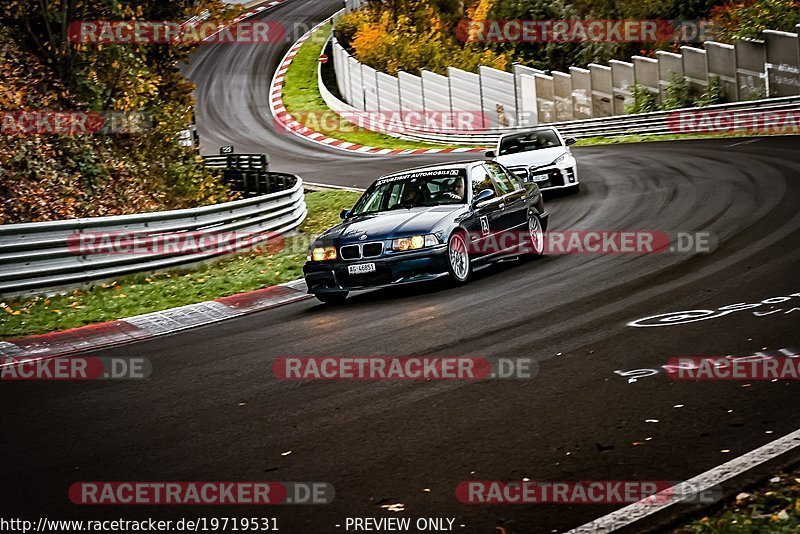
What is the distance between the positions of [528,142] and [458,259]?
391 inches

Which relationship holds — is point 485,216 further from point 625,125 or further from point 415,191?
point 625,125

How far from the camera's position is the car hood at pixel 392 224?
11.7 metres

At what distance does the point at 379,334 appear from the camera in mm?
9602

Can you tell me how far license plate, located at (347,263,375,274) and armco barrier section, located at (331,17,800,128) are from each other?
79.5ft

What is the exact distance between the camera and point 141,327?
1173cm

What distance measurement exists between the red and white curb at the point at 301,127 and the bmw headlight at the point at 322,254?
998 inches

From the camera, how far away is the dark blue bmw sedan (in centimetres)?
1159

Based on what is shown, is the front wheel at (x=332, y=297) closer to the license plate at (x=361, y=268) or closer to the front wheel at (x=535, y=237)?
the license plate at (x=361, y=268)

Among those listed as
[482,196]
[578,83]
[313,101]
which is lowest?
[482,196]

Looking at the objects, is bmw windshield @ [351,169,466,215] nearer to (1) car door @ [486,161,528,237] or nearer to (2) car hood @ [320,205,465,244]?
(2) car hood @ [320,205,465,244]

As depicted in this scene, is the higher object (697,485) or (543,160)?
(543,160)

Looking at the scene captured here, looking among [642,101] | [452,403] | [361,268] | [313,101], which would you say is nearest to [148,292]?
[361,268]

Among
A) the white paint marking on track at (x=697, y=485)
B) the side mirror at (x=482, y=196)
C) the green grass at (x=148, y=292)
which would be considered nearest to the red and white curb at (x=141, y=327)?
the green grass at (x=148, y=292)

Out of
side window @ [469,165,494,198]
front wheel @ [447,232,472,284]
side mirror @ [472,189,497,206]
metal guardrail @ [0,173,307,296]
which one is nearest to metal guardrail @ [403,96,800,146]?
Answer: metal guardrail @ [0,173,307,296]
